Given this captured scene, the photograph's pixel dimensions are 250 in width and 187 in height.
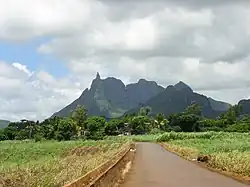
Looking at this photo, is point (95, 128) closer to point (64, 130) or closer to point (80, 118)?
point (80, 118)

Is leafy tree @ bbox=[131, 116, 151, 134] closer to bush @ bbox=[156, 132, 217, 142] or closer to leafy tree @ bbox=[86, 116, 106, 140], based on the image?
leafy tree @ bbox=[86, 116, 106, 140]

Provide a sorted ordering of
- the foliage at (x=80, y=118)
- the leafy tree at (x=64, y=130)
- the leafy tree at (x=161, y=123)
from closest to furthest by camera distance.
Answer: the leafy tree at (x=64, y=130) < the foliage at (x=80, y=118) < the leafy tree at (x=161, y=123)

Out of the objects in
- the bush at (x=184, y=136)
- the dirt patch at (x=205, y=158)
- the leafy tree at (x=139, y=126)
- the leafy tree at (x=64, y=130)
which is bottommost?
the dirt patch at (x=205, y=158)

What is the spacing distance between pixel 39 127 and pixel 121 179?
113 meters

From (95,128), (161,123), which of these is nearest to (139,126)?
(161,123)

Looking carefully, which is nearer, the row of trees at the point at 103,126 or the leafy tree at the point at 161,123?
the row of trees at the point at 103,126

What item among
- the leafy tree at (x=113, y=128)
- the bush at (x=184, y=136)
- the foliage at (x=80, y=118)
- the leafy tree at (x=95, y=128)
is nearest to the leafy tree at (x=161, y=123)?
the leafy tree at (x=113, y=128)

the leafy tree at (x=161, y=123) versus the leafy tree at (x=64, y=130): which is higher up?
the leafy tree at (x=161, y=123)

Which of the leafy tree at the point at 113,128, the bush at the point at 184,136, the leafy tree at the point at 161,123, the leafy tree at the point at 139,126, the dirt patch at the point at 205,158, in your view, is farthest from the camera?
the leafy tree at the point at 161,123

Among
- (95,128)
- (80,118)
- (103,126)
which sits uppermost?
(80,118)

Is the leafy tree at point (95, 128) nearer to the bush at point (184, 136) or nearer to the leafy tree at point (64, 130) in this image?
the leafy tree at point (64, 130)

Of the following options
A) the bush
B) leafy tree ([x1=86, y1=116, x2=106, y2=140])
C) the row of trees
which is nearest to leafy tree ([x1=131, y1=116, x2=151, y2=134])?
the row of trees

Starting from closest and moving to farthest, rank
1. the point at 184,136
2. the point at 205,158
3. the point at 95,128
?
1. the point at 205,158
2. the point at 184,136
3. the point at 95,128

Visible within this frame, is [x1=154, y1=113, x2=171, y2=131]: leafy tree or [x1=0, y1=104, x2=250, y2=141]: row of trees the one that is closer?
[x1=0, y1=104, x2=250, y2=141]: row of trees
